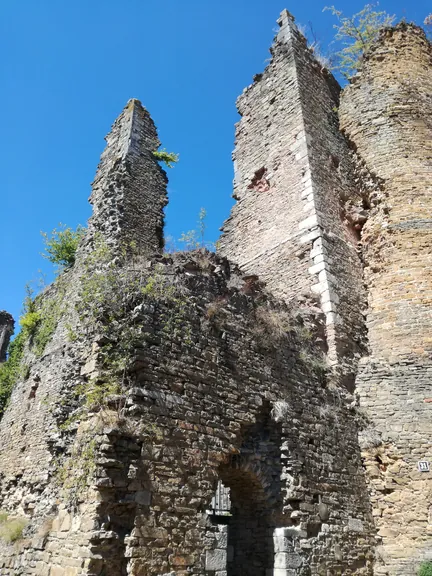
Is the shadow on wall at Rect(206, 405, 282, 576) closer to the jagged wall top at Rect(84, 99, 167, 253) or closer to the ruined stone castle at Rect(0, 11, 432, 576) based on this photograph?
the ruined stone castle at Rect(0, 11, 432, 576)

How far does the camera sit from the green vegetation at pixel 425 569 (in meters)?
7.24

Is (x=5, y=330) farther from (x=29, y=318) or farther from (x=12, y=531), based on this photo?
(x=12, y=531)

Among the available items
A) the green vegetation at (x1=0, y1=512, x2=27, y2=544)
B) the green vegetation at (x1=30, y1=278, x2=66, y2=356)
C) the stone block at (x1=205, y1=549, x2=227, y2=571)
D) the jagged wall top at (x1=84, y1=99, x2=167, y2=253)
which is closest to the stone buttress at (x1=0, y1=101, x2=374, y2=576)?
the stone block at (x1=205, y1=549, x2=227, y2=571)

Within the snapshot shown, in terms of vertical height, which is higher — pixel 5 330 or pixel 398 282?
pixel 5 330

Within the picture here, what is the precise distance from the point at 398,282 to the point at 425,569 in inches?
198

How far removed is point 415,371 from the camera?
884 centimetres

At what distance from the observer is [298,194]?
11.1 meters

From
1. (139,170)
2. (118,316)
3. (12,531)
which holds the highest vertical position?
(139,170)

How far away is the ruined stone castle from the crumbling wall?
34 millimetres

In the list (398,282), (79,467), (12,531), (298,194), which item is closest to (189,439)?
(79,467)

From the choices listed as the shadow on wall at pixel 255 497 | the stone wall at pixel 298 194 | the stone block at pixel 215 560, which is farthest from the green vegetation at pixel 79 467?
the stone wall at pixel 298 194

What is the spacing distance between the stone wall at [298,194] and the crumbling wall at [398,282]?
0.46 metres

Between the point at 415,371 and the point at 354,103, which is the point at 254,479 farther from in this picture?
the point at 354,103

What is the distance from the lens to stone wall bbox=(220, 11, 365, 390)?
9.89 meters
